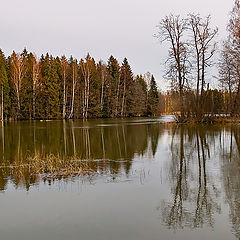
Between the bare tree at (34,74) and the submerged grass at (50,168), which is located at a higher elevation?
the bare tree at (34,74)

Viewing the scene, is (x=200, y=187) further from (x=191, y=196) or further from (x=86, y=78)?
(x=86, y=78)

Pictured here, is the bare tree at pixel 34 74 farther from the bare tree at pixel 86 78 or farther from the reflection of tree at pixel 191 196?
the reflection of tree at pixel 191 196

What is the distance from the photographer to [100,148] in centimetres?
1438

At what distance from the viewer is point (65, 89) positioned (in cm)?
5309

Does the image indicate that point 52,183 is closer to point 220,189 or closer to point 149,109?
point 220,189

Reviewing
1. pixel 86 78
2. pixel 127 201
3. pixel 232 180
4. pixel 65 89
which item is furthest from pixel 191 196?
pixel 86 78

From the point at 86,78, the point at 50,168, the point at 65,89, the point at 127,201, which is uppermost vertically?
the point at 86,78

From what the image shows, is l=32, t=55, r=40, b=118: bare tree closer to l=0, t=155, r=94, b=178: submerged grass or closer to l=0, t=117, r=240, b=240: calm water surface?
l=0, t=117, r=240, b=240: calm water surface

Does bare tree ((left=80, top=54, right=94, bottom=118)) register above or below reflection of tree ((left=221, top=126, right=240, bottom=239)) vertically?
above

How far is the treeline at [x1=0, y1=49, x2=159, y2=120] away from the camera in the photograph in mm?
48031

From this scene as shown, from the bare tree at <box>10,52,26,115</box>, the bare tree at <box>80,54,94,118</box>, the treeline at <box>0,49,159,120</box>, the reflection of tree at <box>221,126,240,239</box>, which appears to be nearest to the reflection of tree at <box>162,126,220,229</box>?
the reflection of tree at <box>221,126,240,239</box>

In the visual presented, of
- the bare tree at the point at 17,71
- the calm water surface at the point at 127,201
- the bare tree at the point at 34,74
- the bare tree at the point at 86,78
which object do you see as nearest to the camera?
the calm water surface at the point at 127,201

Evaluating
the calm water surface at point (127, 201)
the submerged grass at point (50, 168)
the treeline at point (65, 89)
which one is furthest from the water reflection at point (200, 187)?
the treeline at point (65, 89)

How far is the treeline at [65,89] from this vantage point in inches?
1891
